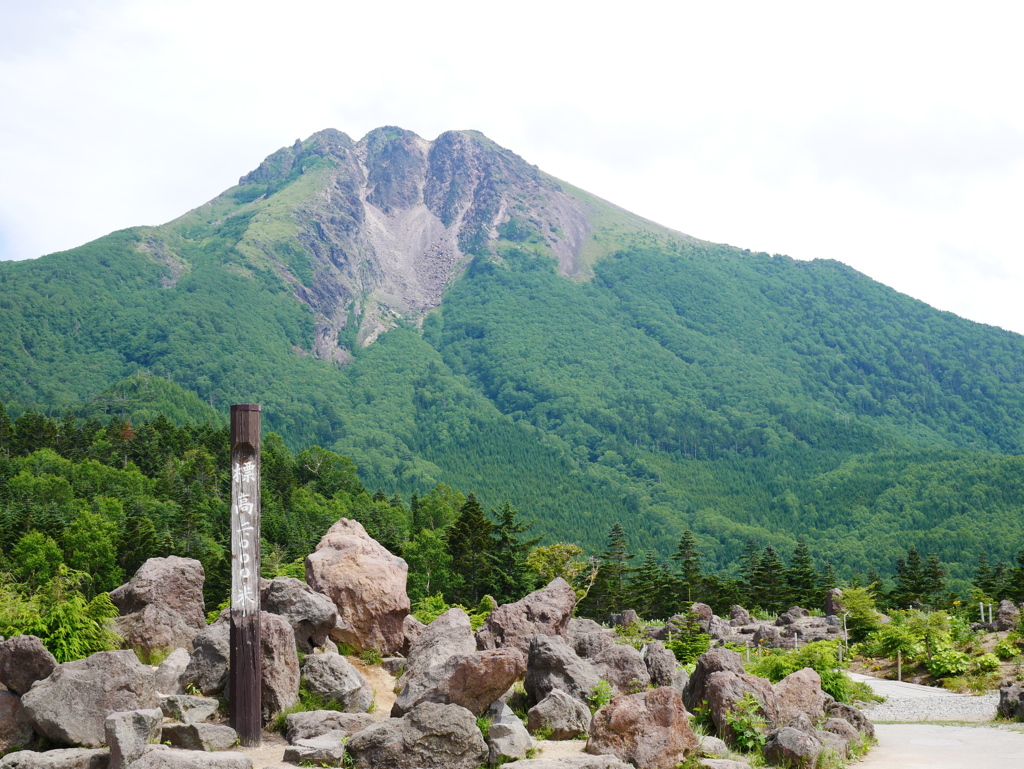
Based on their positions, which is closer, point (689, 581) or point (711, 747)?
point (711, 747)

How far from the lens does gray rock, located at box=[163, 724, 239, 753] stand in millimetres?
15000

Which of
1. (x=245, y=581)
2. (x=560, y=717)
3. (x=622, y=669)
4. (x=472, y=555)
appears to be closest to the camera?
(x=245, y=581)

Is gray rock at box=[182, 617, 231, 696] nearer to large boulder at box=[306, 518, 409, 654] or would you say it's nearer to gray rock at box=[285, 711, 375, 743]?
gray rock at box=[285, 711, 375, 743]

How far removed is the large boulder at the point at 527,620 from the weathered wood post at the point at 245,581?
7.05m

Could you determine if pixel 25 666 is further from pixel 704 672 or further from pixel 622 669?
pixel 704 672

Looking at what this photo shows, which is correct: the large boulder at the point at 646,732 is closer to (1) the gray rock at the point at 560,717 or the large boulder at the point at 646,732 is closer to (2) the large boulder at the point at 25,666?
(1) the gray rock at the point at 560,717

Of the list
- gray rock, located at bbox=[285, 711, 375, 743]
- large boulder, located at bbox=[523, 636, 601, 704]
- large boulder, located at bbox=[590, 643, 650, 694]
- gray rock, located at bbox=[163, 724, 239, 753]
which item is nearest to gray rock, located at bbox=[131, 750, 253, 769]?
gray rock, located at bbox=[163, 724, 239, 753]

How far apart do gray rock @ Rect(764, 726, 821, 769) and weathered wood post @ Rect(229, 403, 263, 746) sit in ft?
29.7

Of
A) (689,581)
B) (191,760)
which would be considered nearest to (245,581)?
(191,760)

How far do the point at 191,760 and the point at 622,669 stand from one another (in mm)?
10552

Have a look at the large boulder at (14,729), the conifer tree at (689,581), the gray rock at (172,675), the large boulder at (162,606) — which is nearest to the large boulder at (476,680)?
the gray rock at (172,675)

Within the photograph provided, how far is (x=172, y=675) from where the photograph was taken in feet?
58.0

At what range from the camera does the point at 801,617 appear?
186ft

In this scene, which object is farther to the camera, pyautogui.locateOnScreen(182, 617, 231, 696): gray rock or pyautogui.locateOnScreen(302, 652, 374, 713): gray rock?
pyautogui.locateOnScreen(302, 652, 374, 713): gray rock
